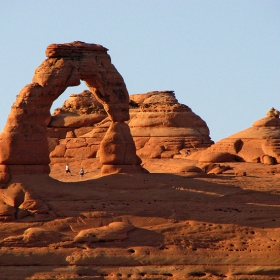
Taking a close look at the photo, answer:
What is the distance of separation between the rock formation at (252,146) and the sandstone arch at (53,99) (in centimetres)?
1028

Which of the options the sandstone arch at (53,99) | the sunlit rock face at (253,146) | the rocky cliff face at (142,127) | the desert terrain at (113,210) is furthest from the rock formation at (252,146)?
the sandstone arch at (53,99)

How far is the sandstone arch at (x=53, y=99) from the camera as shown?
1608 inches

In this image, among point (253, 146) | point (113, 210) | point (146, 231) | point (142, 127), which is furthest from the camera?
point (142, 127)

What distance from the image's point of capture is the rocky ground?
37500mm

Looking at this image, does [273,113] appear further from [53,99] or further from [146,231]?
[146,231]

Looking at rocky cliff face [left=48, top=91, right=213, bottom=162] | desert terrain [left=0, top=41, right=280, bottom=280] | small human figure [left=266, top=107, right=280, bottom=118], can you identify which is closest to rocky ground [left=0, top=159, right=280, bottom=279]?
desert terrain [left=0, top=41, right=280, bottom=280]

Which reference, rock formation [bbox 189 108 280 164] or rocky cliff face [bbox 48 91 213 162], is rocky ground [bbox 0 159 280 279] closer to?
rock formation [bbox 189 108 280 164]

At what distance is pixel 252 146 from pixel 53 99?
15899 mm

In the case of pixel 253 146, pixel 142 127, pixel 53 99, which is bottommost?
pixel 253 146

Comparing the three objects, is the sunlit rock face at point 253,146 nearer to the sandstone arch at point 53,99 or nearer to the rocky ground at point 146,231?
the sandstone arch at point 53,99

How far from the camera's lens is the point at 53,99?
41781 mm

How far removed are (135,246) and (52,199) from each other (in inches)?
142

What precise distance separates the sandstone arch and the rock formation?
10282mm

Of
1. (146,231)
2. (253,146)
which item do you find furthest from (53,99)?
(253,146)
